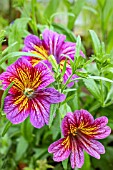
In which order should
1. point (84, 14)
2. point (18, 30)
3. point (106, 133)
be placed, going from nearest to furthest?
point (106, 133) → point (18, 30) → point (84, 14)

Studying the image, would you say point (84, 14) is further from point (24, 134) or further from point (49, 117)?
point (49, 117)

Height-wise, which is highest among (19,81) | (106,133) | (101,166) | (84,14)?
(84,14)

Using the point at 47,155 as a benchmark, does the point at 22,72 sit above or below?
above

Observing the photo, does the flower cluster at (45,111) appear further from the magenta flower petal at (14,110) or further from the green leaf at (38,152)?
the green leaf at (38,152)

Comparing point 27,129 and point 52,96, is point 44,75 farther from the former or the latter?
point 27,129

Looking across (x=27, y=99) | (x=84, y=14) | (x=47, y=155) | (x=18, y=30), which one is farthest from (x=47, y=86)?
(x=84, y=14)

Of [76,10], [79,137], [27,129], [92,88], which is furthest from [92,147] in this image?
[76,10]

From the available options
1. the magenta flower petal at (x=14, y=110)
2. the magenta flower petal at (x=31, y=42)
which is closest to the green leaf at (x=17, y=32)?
the magenta flower petal at (x=31, y=42)
